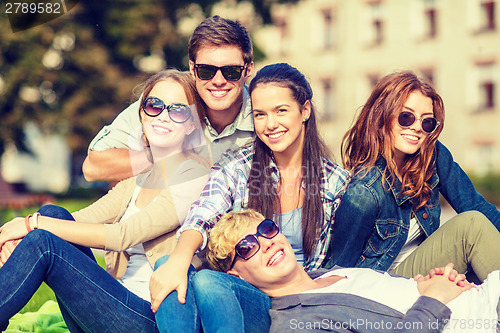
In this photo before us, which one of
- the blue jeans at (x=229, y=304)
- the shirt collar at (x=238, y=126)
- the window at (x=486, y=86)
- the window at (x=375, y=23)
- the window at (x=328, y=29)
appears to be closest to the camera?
the blue jeans at (x=229, y=304)

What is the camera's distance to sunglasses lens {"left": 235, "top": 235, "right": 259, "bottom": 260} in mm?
3223

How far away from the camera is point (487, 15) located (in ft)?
83.1

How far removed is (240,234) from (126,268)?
35.7 inches

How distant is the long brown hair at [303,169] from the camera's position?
3.78 metres

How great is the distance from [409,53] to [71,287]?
26049 millimetres

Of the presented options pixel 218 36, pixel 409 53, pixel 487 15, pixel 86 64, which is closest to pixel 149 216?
pixel 218 36

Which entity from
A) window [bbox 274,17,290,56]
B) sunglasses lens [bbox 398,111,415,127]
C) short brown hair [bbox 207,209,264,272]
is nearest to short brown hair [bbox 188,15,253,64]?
sunglasses lens [bbox 398,111,415,127]

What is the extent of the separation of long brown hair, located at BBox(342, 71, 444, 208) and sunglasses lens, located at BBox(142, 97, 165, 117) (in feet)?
4.28

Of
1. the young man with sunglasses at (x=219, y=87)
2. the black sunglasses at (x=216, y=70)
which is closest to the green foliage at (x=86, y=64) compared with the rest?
the young man with sunglasses at (x=219, y=87)

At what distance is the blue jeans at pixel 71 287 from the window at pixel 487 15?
2476cm

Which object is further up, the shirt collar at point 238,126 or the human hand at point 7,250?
the shirt collar at point 238,126

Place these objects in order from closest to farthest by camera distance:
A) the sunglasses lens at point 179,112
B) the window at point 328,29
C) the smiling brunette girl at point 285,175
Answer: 1. the smiling brunette girl at point 285,175
2. the sunglasses lens at point 179,112
3. the window at point 328,29

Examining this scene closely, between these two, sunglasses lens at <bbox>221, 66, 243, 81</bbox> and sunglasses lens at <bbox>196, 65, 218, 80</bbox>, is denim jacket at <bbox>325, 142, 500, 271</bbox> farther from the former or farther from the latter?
sunglasses lens at <bbox>196, 65, 218, 80</bbox>

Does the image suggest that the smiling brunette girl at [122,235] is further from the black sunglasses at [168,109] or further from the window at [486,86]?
the window at [486,86]
